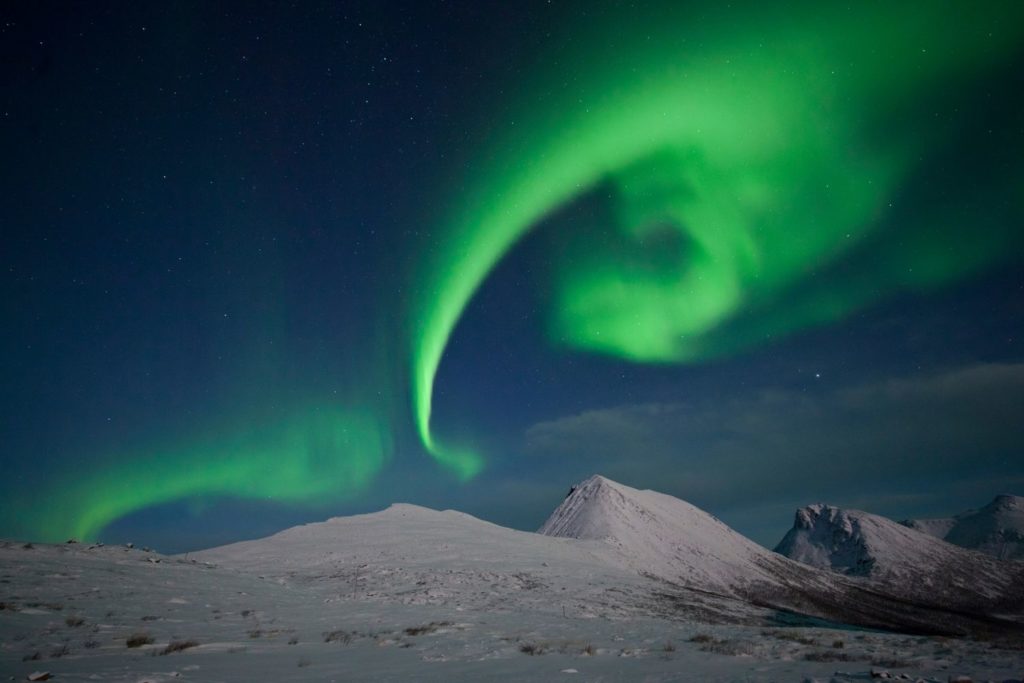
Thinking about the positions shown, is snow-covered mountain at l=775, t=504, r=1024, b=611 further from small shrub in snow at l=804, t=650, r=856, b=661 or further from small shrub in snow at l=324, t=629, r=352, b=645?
small shrub in snow at l=324, t=629, r=352, b=645

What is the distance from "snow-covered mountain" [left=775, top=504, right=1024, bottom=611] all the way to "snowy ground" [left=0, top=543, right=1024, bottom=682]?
122900 millimetres

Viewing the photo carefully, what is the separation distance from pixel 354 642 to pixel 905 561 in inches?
6567

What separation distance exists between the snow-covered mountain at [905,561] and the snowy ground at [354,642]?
403 feet

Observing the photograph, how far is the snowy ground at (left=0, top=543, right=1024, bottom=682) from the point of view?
31.4ft

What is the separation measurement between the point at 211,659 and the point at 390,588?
733 inches

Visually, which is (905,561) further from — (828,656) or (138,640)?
(138,640)

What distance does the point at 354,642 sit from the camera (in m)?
13.7

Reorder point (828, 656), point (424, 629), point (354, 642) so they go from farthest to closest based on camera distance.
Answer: point (424, 629) < point (354, 642) < point (828, 656)

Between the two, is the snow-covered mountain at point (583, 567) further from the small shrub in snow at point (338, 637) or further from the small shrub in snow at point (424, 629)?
the small shrub in snow at point (338, 637)

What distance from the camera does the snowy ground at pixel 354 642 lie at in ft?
31.4

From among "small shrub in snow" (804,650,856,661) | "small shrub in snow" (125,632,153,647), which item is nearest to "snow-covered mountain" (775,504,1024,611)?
"small shrub in snow" (804,650,856,661)

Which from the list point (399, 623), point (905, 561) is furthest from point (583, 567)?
point (905, 561)

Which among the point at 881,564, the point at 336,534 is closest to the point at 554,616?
the point at 336,534

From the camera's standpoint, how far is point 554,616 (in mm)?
22266
